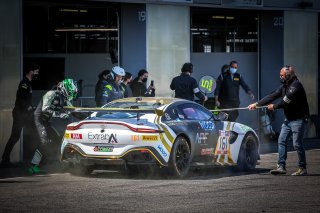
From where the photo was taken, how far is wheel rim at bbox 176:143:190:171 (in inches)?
608

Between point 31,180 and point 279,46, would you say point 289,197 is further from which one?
point 279,46

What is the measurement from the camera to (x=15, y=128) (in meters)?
18.8

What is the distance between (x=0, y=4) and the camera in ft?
63.1

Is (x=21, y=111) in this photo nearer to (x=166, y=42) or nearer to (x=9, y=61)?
(x=9, y=61)

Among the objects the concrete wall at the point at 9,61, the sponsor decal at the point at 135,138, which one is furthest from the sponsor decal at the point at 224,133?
the concrete wall at the point at 9,61

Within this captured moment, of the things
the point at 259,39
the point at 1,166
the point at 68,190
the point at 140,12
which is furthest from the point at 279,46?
the point at 68,190

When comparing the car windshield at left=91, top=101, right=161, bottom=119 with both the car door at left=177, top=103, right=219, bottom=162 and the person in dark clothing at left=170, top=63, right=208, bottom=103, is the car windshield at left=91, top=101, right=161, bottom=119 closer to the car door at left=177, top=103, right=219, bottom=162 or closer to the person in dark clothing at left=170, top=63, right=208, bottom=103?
the car door at left=177, top=103, right=219, bottom=162

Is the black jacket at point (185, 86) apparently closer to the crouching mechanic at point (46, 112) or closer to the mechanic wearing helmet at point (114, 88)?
the mechanic wearing helmet at point (114, 88)

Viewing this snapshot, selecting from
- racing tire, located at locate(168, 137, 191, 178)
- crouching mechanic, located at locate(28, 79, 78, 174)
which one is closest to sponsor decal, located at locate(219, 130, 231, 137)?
racing tire, located at locate(168, 137, 191, 178)

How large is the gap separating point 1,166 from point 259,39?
11057 mm

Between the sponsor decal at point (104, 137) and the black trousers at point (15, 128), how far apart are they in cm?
373

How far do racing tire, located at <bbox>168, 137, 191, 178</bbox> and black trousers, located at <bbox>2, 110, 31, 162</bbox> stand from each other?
13.9 ft

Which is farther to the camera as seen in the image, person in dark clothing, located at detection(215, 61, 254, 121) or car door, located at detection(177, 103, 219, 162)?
person in dark clothing, located at detection(215, 61, 254, 121)

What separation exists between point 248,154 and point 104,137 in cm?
330
